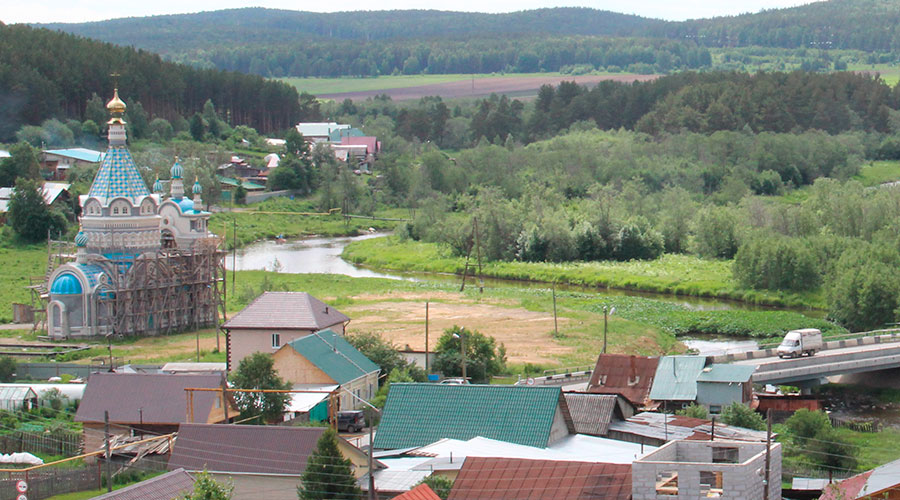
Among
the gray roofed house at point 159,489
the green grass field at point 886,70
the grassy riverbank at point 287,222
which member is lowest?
the grassy riverbank at point 287,222

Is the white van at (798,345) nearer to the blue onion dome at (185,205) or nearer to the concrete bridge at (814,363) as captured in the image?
the concrete bridge at (814,363)

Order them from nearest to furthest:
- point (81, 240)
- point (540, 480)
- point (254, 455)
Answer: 1. point (540, 480)
2. point (254, 455)
3. point (81, 240)

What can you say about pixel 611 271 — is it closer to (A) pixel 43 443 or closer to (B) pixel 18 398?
(B) pixel 18 398

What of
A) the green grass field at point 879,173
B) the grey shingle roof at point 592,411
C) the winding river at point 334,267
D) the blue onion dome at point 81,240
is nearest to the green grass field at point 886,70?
the green grass field at point 879,173

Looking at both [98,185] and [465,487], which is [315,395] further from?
[98,185]

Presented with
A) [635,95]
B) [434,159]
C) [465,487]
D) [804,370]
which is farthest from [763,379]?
[635,95]

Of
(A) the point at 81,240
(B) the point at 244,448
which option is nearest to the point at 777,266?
(A) the point at 81,240

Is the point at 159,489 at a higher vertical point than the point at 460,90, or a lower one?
higher

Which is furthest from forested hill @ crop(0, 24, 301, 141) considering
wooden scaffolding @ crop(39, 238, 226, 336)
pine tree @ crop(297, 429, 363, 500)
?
pine tree @ crop(297, 429, 363, 500)
